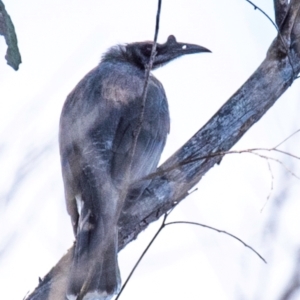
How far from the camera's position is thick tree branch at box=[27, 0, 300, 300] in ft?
15.7

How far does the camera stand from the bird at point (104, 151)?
431 cm

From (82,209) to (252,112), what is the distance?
50.7 inches

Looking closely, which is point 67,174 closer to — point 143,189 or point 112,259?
point 143,189

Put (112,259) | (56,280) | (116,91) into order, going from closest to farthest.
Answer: (56,280), (112,259), (116,91)

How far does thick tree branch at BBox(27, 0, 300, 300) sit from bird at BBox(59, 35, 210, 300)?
0.16 metres

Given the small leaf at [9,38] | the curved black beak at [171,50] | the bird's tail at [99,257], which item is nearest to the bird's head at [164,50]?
the curved black beak at [171,50]

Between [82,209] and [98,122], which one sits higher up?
[98,122]

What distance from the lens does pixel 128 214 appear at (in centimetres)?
491

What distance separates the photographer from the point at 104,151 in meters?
5.28

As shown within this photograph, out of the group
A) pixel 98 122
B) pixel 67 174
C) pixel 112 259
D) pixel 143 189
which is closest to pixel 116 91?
pixel 98 122

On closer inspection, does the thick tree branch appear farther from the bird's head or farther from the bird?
the bird's head

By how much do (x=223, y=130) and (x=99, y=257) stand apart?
4.27 ft

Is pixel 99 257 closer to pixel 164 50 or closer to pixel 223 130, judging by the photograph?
pixel 223 130

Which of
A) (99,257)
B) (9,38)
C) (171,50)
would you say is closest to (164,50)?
(171,50)
